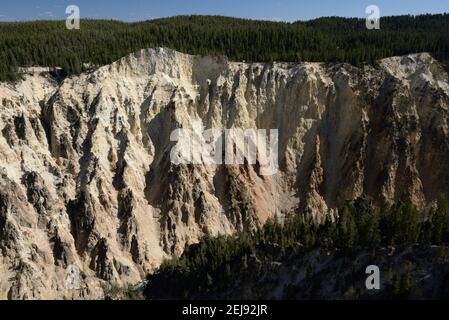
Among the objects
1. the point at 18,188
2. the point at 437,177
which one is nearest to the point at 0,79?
the point at 18,188

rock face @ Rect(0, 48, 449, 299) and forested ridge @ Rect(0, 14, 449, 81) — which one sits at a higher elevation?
forested ridge @ Rect(0, 14, 449, 81)

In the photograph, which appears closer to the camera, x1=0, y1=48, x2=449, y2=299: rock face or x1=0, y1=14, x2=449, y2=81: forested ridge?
x1=0, y1=48, x2=449, y2=299: rock face

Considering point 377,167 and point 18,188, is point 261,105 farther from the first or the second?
point 18,188

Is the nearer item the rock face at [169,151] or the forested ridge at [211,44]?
the rock face at [169,151]

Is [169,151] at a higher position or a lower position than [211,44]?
lower

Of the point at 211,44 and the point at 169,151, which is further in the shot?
the point at 211,44
